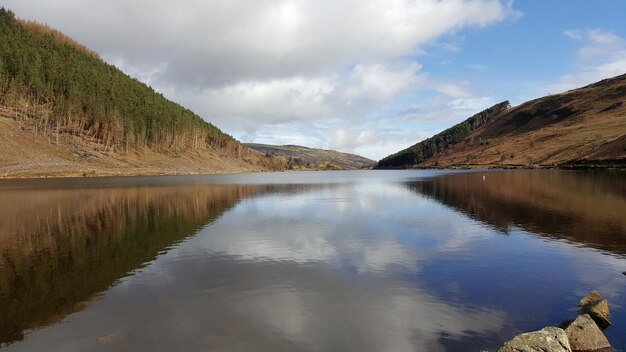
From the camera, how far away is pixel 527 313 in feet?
54.6

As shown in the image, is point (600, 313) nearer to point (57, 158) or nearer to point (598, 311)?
point (598, 311)

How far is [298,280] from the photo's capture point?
21.8 metres

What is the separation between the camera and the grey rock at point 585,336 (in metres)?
13.2

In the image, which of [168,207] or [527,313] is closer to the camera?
[527,313]

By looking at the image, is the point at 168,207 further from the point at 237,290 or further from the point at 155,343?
the point at 155,343

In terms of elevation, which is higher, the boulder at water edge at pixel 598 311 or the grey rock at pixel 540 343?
the grey rock at pixel 540 343

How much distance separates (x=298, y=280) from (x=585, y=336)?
1333 centimetres

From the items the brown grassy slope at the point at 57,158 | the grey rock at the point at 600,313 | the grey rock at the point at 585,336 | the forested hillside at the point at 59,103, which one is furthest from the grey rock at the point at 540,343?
the forested hillside at the point at 59,103

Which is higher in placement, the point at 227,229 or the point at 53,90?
the point at 53,90

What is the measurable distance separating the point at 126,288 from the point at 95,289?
1.62 metres

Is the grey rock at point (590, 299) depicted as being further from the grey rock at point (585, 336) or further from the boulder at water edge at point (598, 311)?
the grey rock at point (585, 336)

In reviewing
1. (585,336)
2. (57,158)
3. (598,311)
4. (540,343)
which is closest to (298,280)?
(540,343)

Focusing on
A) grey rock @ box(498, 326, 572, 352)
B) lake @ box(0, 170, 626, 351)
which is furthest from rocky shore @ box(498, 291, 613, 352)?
lake @ box(0, 170, 626, 351)

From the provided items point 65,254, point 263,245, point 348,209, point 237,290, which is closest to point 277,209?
point 348,209
